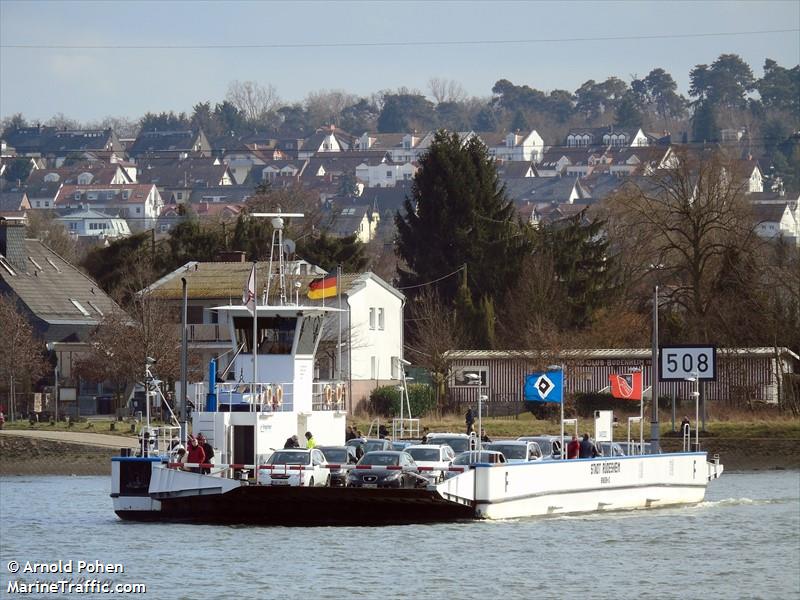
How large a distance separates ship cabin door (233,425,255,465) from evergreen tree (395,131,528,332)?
52640mm

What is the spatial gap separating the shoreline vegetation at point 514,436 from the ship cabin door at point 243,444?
19440mm

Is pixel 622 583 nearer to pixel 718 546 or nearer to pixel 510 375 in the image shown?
pixel 718 546

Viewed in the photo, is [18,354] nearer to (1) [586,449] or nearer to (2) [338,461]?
(2) [338,461]

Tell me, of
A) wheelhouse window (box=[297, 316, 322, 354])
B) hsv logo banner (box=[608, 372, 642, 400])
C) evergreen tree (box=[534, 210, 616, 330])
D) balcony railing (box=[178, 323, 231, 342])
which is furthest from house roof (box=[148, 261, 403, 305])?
hsv logo banner (box=[608, 372, 642, 400])

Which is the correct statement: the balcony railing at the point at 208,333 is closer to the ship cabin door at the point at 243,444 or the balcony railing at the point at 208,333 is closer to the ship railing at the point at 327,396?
the ship railing at the point at 327,396

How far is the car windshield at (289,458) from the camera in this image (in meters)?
46.3

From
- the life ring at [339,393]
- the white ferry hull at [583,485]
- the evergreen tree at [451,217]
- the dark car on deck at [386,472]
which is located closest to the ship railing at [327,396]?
the life ring at [339,393]

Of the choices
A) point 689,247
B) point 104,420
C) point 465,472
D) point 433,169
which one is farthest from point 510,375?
point 465,472

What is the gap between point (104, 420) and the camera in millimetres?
78625

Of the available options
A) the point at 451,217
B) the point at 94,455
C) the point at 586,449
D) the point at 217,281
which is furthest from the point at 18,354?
the point at 586,449

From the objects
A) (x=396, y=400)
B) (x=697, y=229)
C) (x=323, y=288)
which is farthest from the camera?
(x=697, y=229)

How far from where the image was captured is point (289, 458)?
46.6 metres

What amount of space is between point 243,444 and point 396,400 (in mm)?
32406

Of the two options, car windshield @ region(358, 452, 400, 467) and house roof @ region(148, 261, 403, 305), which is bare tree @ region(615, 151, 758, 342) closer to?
house roof @ region(148, 261, 403, 305)
